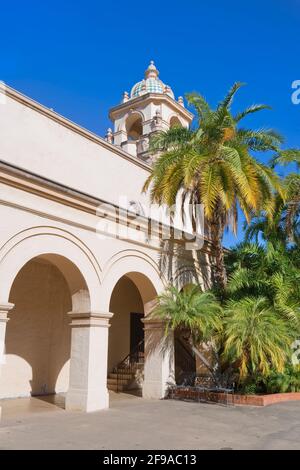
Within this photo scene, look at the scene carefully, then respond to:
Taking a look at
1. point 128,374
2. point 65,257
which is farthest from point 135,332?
point 65,257

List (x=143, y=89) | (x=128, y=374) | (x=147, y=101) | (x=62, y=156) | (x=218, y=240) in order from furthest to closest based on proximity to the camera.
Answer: (x=143, y=89), (x=147, y=101), (x=128, y=374), (x=218, y=240), (x=62, y=156)

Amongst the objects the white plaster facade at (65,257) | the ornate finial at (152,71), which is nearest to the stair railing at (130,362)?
the white plaster facade at (65,257)

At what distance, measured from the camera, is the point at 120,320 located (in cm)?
1738

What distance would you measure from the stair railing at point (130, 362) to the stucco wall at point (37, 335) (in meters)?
2.21

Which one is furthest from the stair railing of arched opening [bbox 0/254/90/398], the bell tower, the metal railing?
the bell tower

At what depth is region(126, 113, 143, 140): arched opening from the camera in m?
20.3

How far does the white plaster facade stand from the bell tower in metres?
3.10

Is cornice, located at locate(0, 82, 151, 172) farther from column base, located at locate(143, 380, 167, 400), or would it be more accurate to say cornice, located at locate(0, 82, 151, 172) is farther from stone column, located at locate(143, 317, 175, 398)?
column base, located at locate(143, 380, 167, 400)

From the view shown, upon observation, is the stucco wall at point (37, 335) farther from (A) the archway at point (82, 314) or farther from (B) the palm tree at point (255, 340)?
(B) the palm tree at point (255, 340)

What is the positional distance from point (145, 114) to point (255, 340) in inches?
461

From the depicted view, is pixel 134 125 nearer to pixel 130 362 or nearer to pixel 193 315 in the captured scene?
pixel 130 362

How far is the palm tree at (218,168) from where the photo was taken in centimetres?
1277

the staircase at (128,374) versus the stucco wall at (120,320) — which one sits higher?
the stucco wall at (120,320)

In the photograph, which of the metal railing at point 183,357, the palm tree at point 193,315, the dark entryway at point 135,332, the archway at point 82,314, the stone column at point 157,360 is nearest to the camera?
the archway at point 82,314
